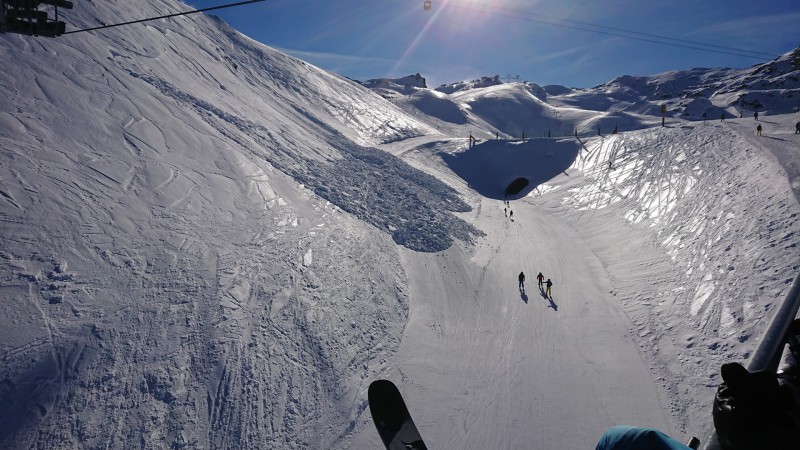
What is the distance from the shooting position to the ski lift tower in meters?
10.1

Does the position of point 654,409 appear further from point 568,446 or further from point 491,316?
point 491,316

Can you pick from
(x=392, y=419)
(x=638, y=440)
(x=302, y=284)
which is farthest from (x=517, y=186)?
(x=638, y=440)

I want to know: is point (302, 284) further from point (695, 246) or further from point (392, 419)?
point (695, 246)

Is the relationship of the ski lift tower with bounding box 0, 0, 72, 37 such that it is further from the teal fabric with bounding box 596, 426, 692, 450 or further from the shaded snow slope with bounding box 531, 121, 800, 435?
the shaded snow slope with bounding box 531, 121, 800, 435

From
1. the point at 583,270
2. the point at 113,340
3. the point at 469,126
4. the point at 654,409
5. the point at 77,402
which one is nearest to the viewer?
the point at 77,402

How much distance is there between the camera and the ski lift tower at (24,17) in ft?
33.2

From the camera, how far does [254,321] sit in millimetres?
14156

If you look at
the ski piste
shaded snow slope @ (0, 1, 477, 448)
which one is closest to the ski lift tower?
shaded snow slope @ (0, 1, 477, 448)

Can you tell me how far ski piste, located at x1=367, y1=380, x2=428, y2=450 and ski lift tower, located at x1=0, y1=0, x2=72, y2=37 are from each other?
38.4 feet

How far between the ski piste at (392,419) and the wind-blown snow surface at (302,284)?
7.82ft

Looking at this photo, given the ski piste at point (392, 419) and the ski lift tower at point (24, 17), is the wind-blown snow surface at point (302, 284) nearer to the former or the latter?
the ski piste at point (392, 419)

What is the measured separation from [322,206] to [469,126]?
207ft

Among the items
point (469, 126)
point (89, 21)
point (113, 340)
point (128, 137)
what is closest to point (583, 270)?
point (113, 340)

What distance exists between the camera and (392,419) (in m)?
9.59
